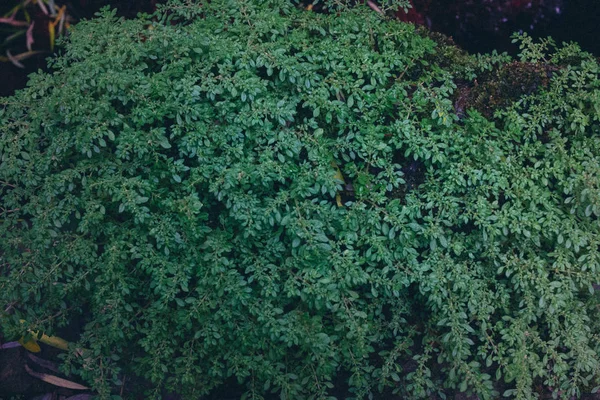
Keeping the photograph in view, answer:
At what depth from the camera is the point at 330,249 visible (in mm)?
3178

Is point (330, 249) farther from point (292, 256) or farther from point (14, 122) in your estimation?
point (14, 122)

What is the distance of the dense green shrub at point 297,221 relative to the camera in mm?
3215

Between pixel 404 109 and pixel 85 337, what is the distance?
2.03 metres

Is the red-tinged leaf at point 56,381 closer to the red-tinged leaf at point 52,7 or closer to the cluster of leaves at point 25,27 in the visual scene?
the cluster of leaves at point 25,27

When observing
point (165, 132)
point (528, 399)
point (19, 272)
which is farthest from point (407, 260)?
point (19, 272)

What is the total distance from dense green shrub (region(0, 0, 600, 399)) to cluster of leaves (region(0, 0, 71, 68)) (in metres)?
1.03

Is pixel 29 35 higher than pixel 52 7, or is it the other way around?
pixel 52 7

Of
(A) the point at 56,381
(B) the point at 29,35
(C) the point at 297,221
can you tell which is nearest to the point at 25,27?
(B) the point at 29,35

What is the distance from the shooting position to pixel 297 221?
10.3 ft

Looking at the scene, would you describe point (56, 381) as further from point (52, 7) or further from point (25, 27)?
point (25, 27)

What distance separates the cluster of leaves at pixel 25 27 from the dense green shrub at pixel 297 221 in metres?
1.03

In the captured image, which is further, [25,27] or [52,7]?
[25,27]

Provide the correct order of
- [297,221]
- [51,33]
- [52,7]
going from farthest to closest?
[51,33], [52,7], [297,221]

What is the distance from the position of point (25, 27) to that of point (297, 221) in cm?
262
